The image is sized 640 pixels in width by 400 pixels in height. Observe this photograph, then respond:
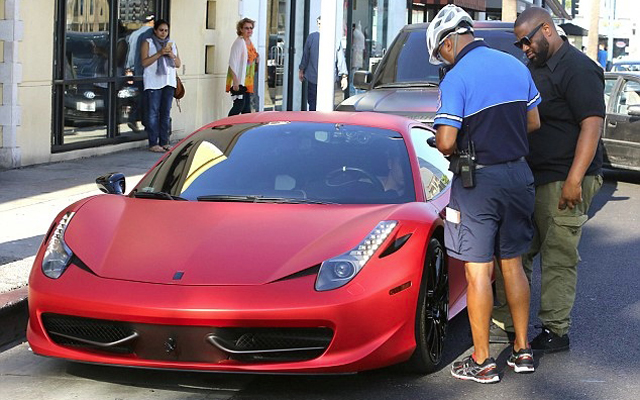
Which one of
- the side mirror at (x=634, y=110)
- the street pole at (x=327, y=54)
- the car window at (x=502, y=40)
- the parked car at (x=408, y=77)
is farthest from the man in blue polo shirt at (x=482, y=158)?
the side mirror at (x=634, y=110)

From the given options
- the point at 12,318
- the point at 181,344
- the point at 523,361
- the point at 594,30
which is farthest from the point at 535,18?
the point at 594,30

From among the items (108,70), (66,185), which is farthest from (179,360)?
(108,70)

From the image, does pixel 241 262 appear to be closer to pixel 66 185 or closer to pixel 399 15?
pixel 66 185

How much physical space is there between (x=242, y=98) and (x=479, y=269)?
12982mm

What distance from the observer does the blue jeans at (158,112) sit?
16.4 metres

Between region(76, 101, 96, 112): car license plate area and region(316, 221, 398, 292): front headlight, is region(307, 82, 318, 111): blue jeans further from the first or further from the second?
region(316, 221, 398, 292): front headlight

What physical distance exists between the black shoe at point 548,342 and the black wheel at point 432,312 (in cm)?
63

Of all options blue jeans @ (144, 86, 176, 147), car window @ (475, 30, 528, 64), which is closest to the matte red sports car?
car window @ (475, 30, 528, 64)

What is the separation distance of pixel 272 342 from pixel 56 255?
46.7 inches

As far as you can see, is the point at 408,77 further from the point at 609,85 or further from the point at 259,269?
the point at 259,269

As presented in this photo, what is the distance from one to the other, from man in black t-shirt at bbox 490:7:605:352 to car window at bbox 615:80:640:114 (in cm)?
960

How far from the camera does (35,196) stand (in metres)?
11.6

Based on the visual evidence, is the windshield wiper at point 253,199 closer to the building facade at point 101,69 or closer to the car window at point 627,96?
the building facade at point 101,69

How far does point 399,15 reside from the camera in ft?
103
